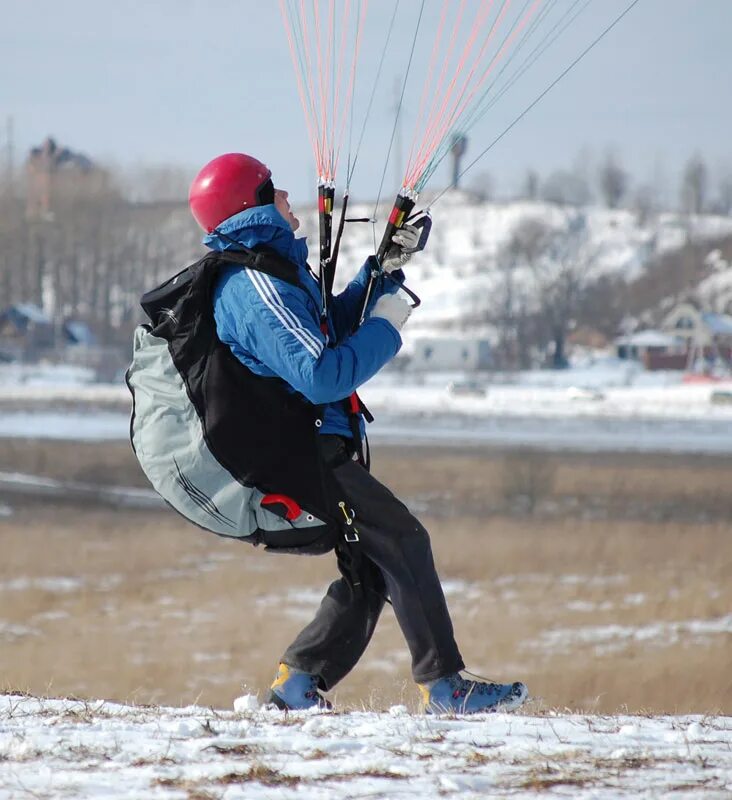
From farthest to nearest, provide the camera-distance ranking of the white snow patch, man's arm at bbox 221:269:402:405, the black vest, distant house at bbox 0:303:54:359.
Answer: distant house at bbox 0:303:54:359, the white snow patch, the black vest, man's arm at bbox 221:269:402:405

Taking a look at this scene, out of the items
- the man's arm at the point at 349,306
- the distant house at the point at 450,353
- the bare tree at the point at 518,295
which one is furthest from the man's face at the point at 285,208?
the distant house at the point at 450,353

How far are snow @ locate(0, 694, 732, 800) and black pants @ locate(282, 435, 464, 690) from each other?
0.28 m

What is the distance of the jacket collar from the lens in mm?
3602

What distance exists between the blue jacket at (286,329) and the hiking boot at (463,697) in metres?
0.88

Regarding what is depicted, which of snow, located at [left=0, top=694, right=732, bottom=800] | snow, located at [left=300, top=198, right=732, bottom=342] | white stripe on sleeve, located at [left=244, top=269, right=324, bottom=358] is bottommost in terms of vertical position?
snow, located at [left=0, top=694, right=732, bottom=800]

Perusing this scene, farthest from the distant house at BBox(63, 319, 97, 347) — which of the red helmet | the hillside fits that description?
the red helmet

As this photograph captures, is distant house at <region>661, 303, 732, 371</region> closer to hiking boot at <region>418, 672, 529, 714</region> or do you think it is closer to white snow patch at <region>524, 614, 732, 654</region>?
white snow patch at <region>524, 614, 732, 654</region>

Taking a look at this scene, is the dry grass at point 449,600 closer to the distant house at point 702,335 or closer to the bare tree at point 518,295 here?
the distant house at point 702,335

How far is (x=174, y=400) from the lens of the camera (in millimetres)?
3600

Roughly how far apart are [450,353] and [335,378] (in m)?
68.7

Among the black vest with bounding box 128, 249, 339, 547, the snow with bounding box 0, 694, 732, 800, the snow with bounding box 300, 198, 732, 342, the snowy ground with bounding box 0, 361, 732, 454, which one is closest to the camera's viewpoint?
the snow with bounding box 0, 694, 732, 800

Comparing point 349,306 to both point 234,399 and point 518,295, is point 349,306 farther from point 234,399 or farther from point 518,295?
point 518,295

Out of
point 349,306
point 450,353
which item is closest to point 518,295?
point 450,353

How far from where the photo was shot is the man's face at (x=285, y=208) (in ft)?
12.4
